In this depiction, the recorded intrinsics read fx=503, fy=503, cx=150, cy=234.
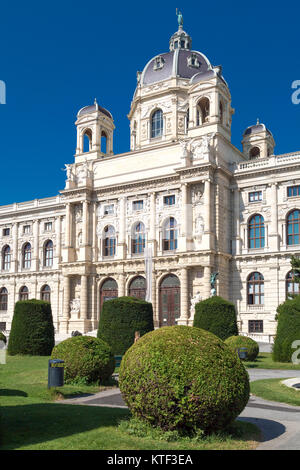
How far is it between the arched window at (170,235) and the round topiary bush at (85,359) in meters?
29.1

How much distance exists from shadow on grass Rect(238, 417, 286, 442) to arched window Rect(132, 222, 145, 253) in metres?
36.4

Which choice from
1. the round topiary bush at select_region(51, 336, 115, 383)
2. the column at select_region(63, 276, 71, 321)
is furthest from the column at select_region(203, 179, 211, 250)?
the round topiary bush at select_region(51, 336, 115, 383)

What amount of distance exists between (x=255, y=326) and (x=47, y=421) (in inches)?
1375

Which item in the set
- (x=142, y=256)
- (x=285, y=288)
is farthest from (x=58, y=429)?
(x=142, y=256)

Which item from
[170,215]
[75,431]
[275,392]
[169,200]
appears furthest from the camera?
[169,200]

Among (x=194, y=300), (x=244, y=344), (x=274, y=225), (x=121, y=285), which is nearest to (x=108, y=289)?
(x=121, y=285)

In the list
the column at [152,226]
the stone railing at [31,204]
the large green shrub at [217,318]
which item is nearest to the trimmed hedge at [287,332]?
the large green shrub at [217,318]

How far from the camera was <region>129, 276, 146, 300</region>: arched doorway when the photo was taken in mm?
47531

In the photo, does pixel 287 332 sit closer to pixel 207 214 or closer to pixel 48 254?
pixel 207 214

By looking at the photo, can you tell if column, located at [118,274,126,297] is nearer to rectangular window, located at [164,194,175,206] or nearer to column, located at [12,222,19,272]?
rectangular window, located at [164,194,175,206]

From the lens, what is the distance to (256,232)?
44.9 meters

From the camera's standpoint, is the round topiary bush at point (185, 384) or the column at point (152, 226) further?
the column at point (152, 226)

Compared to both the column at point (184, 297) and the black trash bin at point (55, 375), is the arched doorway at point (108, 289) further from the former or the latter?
the black trash bin at point (55, 375)

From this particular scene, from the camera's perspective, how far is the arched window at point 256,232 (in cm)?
4456
